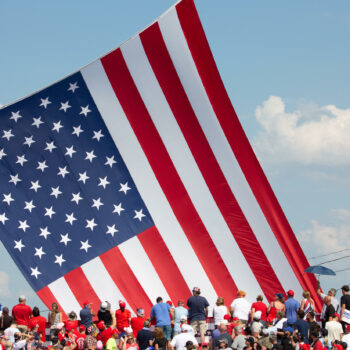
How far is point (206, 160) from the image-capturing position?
23.6m

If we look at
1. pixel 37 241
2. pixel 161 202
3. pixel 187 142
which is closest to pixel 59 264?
pixel 37 241

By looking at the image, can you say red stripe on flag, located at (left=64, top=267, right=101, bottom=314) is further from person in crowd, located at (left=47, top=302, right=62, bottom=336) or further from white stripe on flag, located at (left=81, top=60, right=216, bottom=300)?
white stripe on flag, located at (left=81, top=60, right=216, bottom=300)

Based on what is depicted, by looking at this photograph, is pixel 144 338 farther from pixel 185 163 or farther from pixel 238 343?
pixel 185 163

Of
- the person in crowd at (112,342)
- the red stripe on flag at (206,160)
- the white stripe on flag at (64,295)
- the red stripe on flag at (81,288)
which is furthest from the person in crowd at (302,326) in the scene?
the white stripe on flag at (64,295)

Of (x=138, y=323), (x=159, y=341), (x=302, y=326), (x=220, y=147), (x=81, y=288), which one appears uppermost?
(x=220, y=147)

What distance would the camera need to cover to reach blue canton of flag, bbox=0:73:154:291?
2358 centimetres

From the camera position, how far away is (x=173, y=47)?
77.9 ft

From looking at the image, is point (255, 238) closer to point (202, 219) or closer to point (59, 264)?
point (202, 219)

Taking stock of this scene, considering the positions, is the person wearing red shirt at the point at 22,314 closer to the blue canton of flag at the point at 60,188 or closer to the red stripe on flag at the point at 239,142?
the blue canton of flag at the point at 60,188

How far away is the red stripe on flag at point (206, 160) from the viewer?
76.5ft

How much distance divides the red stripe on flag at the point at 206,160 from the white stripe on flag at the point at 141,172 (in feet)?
4.25

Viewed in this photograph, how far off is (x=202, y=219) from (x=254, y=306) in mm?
3391

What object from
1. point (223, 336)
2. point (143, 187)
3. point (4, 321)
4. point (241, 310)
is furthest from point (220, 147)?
point (4, 321)

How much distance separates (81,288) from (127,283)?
1.25 metres
